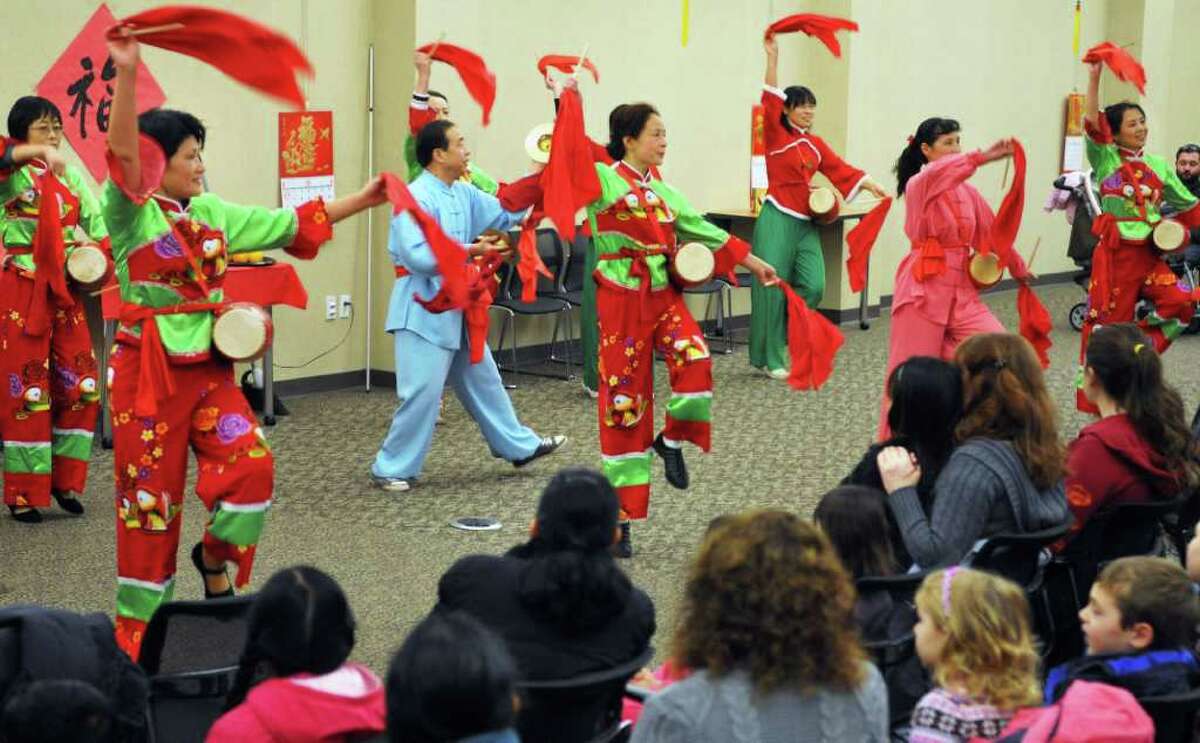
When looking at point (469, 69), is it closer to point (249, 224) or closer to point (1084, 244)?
point (249, 224)

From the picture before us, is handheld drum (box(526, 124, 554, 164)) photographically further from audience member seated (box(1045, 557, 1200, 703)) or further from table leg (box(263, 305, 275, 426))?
audience member seated (box(1045, 557, 1200, 703))

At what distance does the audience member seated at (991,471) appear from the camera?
3828 mm

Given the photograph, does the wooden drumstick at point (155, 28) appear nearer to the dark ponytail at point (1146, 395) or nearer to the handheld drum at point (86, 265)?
the handheld drum at point (86, 265)

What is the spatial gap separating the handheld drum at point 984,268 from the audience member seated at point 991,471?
2.36 meters

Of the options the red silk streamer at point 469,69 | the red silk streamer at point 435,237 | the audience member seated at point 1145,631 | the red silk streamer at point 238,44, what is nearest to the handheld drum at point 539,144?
the red silk streamer at point 469,69

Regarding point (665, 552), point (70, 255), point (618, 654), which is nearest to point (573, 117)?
point (665, 552)

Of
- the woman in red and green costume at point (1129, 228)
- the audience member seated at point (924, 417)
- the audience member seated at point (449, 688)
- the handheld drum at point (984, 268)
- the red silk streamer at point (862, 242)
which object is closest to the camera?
the audience member seated at point (449, 688)

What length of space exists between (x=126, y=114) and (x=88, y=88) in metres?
3.86

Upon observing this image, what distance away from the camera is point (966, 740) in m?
2.82

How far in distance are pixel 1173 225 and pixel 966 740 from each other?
210 inches

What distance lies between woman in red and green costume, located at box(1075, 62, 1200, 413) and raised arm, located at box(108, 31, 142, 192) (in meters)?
4.95

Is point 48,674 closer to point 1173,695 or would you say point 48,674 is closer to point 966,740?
point 966,740

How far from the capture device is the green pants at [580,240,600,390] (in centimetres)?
874

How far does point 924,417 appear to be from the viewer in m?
4.02
